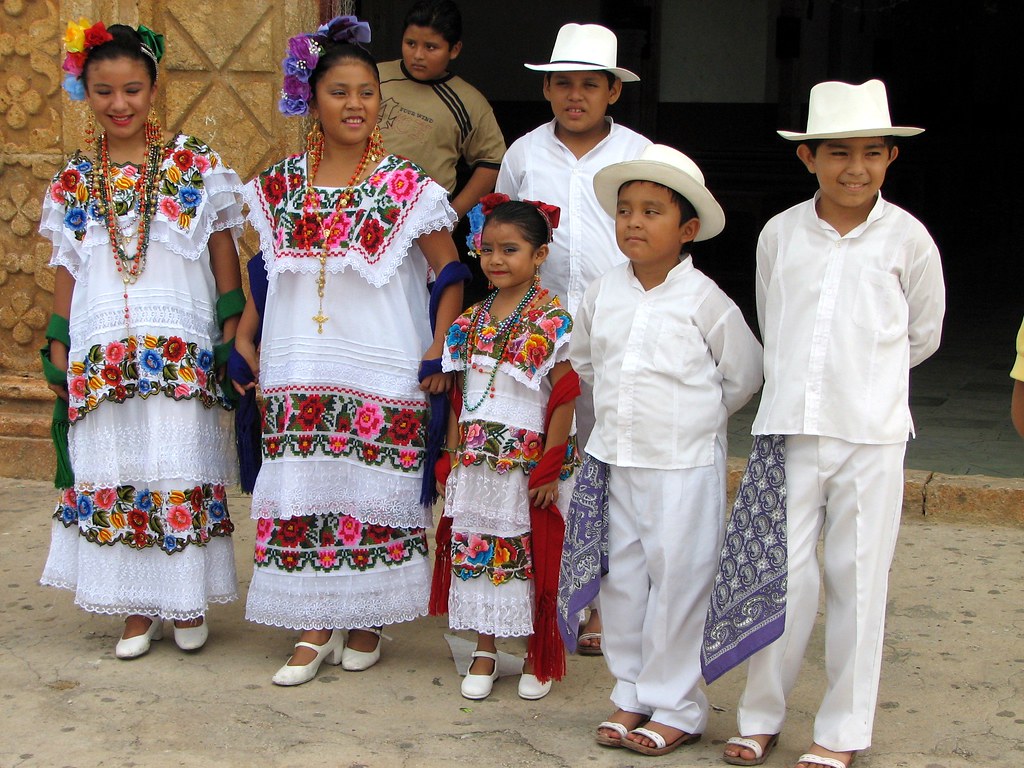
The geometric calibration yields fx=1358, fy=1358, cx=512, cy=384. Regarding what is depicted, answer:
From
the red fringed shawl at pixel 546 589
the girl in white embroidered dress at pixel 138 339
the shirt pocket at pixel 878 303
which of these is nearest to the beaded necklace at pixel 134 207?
the girl in white embroidered dress at pixel 138 339

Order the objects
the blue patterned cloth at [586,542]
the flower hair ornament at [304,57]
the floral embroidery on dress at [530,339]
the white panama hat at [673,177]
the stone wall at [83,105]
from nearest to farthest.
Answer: the white panama hat at [673,177] < the blue patterned cloth at [586,542] < the floral embroidery on dress at [530,339] < the flower hair ornament at [304,57] < the stone wall at [83,105]

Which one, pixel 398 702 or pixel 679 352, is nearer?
pixel 679 352

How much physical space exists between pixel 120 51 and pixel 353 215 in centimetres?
86

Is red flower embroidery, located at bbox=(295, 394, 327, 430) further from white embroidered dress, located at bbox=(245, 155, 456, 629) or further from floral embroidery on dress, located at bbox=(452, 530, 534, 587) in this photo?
floral embroidery on dress, located at bbox=(452, 530, 534, 587)

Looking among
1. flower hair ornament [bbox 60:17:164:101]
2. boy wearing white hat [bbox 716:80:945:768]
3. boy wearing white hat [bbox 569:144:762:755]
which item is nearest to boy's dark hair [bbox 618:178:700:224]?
boy wearing white hat [bbox 569:144:762:755]

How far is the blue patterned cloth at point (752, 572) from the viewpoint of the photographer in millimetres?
3332

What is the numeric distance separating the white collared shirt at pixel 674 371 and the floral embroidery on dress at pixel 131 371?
1359 millimetres

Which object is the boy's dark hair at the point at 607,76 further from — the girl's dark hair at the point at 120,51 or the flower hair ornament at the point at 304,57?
the girl's dark hair at the point at 120,51

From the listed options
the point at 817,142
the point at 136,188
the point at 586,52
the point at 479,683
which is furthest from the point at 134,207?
the point at 817,142

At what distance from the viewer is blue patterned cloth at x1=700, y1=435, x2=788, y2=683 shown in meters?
3.33

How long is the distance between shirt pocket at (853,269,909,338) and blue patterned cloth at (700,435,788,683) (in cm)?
36

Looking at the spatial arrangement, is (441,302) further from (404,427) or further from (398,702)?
(398,702)

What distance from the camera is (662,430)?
3490 mm

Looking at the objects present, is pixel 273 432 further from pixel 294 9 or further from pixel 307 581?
pixel 294 9
